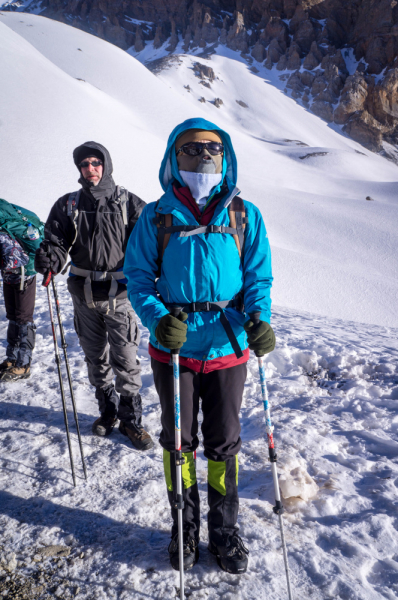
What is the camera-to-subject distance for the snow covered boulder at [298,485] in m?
2.61

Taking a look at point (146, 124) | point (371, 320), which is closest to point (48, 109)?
point (146, 124)

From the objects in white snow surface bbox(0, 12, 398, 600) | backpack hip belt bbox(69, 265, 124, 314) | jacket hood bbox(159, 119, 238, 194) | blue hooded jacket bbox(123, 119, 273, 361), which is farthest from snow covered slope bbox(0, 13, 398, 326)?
blue hooded jacket bbox(123, 119, 273, 361)

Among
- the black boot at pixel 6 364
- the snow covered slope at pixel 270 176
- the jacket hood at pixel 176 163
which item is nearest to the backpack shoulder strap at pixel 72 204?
the jacket hood at pixel 176 163

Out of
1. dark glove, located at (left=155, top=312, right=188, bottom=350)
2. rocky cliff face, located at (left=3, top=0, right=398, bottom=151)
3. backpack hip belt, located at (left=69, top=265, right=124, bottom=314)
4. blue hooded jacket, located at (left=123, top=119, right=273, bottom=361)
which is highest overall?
rocky cliff face, located at (left=3, top=0, right=398, bottom=151)

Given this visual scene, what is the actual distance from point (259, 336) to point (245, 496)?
143cm

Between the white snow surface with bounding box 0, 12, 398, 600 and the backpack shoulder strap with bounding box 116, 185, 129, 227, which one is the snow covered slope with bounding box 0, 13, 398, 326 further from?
the backpack shoulder strap with bounding box 116, 185, 129, 227

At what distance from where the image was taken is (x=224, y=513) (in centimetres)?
212

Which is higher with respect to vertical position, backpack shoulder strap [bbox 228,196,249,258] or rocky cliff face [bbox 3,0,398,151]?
rocky cliff face [bbox 3,0,398,151]

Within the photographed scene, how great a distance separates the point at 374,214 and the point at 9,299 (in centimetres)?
1616

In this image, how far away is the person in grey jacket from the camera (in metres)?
3.04

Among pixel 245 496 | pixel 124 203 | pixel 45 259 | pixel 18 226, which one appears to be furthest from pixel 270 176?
pixel 245 496

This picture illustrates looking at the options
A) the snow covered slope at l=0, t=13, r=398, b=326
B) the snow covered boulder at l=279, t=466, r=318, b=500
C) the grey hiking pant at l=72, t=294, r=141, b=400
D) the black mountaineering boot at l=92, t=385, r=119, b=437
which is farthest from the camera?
the snow covered slope at l=0, t=13, r=398, b=326

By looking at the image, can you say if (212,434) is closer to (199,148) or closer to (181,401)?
(181,401)

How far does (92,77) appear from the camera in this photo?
48719 mm
